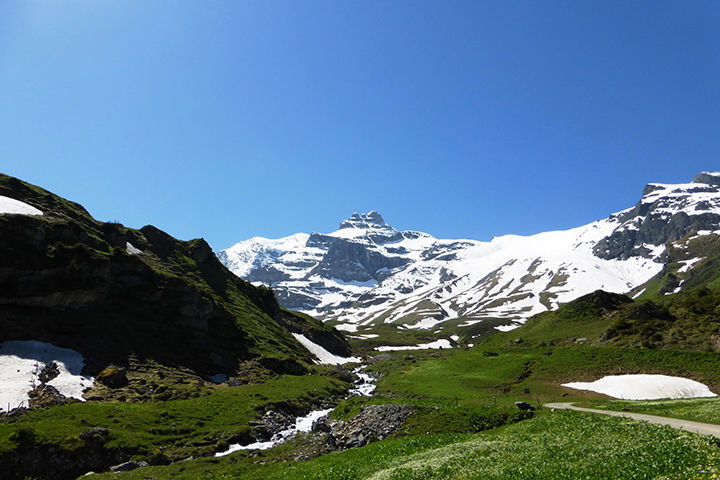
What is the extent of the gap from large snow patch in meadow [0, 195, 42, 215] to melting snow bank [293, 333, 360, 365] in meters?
95.9

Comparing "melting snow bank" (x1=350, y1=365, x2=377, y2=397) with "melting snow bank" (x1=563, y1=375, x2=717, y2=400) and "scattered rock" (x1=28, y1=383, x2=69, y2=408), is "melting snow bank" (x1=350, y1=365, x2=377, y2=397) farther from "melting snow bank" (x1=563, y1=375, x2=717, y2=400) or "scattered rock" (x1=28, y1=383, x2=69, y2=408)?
"scattered rock" (x1=28, y1=383, x2=69, y2=408)

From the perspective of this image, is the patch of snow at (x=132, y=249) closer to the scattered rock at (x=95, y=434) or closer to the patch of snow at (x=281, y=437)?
the patch of snow at (x=281, y=437)

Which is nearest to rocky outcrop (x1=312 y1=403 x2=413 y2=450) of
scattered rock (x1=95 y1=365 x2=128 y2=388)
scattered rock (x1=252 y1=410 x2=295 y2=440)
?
scattered rock (x1=252 y1=410 x2=295 y2=440)

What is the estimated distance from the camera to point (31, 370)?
5806cm

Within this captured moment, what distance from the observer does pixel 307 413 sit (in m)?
66.6

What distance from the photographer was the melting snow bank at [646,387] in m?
59.8

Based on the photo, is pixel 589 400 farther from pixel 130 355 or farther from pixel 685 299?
pixel 130 355

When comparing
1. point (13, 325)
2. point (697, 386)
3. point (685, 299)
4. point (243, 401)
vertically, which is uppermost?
point (13, 325)

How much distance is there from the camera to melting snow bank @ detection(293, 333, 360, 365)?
511 ft

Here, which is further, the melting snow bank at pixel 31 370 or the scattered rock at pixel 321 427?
the melting snow bank at pixel 31 370

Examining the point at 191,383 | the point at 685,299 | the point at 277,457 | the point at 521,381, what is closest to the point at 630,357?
the point at 521,381

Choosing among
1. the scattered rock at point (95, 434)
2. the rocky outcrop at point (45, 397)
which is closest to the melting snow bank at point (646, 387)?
the scattered rock at point (95, 434)

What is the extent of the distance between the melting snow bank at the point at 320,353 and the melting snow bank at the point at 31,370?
3735 inches

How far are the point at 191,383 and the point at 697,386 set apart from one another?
8648 cm
